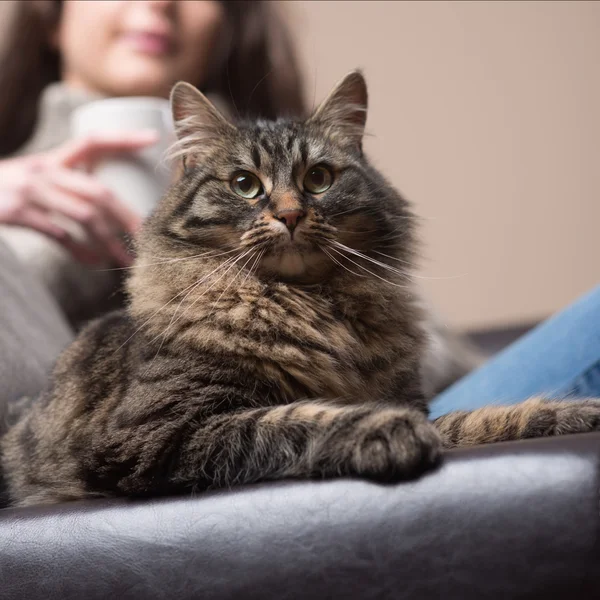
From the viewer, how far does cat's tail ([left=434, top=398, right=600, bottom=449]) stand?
975mm

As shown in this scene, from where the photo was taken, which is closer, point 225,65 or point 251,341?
point 251,341

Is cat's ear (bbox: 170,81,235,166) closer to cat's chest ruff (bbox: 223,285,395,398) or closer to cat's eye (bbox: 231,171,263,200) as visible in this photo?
cat's eye (bbox: 231,171,263,200)

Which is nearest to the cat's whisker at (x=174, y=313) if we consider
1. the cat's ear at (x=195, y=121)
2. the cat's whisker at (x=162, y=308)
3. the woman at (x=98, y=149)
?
the cat's whisker at (x=162, y=308)

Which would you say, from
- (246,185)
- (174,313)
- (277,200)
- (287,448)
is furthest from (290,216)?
(287,448)

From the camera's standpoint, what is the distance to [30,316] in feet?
5.04

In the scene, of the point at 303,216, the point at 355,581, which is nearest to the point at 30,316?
the point at 303,216

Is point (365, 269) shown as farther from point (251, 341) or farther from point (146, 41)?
point (146, 41)

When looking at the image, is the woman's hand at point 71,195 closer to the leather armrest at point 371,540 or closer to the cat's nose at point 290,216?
the cat's nose at point 290,216

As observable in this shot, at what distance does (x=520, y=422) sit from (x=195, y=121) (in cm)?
80

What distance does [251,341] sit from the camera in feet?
3.65

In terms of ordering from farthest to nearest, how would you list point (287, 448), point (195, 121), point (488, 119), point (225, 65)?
point (488, 119), point (225, 65), point (195, 121), point (287, 448)

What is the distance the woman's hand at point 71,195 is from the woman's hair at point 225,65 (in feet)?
1.93

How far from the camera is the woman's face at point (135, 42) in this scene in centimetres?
214

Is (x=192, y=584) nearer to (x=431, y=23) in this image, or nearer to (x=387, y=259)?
(x=387, y=259)
